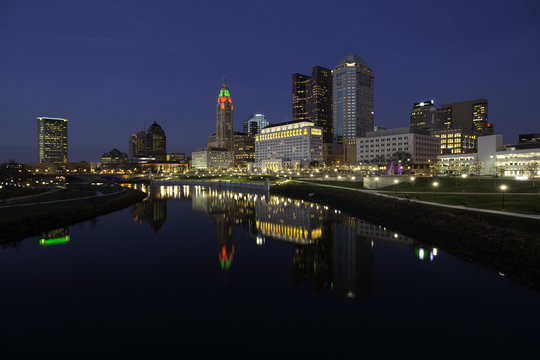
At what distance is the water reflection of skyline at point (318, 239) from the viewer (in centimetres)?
2255

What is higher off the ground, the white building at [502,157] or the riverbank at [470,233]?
the white building at [502,157]

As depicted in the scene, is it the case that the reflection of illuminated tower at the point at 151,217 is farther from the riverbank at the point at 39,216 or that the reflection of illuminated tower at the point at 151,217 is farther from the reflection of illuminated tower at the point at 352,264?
the reflection of illuminated tower at the point at 352,264

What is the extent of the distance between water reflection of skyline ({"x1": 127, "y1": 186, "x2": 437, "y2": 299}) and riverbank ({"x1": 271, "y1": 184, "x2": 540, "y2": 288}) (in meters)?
2.40

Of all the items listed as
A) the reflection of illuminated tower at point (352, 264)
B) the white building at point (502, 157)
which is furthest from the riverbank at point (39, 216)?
the white building at point (502, 157)

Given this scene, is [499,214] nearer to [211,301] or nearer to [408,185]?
[211,301]

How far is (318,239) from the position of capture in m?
34.4

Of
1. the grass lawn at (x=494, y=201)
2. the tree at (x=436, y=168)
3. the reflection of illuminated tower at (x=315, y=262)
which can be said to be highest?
the tree at (x=436, y=168)

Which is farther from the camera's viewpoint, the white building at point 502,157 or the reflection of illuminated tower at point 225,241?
the white building at point 502,157

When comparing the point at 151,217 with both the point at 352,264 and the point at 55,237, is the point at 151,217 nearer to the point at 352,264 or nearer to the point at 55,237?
the point at 55,237

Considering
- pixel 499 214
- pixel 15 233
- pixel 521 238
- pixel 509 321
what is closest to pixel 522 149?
pixel 499 214

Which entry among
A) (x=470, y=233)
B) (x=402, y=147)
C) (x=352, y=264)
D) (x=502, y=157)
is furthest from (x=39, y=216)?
(x=402, y=147)

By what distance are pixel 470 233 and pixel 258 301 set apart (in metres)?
22.1

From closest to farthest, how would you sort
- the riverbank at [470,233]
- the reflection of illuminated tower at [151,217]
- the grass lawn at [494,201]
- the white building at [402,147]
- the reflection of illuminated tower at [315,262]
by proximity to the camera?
the riverbank at [470,233] → the reflection of illuminated tower at [315,262] → the grass lawn at [494,201] → the reflection of illuminated tower at [151,217] → the white building at [402,147]

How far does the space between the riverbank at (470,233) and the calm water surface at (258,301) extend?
1.60 meters
